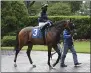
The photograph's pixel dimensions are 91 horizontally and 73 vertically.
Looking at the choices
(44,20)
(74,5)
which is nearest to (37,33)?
(44,20)

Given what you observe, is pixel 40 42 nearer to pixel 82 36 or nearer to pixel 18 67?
pixel 18 67

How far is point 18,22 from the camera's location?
26125mm

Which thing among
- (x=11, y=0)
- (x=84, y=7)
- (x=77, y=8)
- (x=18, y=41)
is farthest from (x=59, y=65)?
(x=84, y=7)

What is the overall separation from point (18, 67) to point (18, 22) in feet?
43.0

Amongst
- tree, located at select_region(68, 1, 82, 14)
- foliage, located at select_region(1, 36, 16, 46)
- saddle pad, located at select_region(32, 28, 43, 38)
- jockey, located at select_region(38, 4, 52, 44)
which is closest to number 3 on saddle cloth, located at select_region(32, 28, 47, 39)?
saddle pad, located at select_region(32, 28, 43, 38)

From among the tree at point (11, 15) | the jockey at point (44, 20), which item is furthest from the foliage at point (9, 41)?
the jockey at point (44, 20)

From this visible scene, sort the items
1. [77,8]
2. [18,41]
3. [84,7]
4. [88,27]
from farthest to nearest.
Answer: [84,7], [77,8], [88,27], [18,41]

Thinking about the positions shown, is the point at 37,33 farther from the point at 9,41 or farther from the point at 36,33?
the point at 9,41

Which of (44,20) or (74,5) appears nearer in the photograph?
(44,20)

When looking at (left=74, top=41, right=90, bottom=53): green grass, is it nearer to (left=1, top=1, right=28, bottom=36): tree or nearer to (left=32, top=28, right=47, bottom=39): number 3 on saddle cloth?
(left=1, top=1, right=28, bottom=36): tree

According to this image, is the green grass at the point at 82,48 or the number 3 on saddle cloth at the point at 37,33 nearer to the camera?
the number 3 on saddle cloth at the point at 37,33

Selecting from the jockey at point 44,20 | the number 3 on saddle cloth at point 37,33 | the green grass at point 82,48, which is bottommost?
the green grass at point 82,48

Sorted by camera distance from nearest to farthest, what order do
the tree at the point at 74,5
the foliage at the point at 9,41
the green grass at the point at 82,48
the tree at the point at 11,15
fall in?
the green grass at the point at 82,48 < the foliage at the point at 9,41 < the tree at the point at 11,15 < the tree at the point at 74,5

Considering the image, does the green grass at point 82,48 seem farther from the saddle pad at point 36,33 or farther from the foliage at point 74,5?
the foliage at point 74,5
